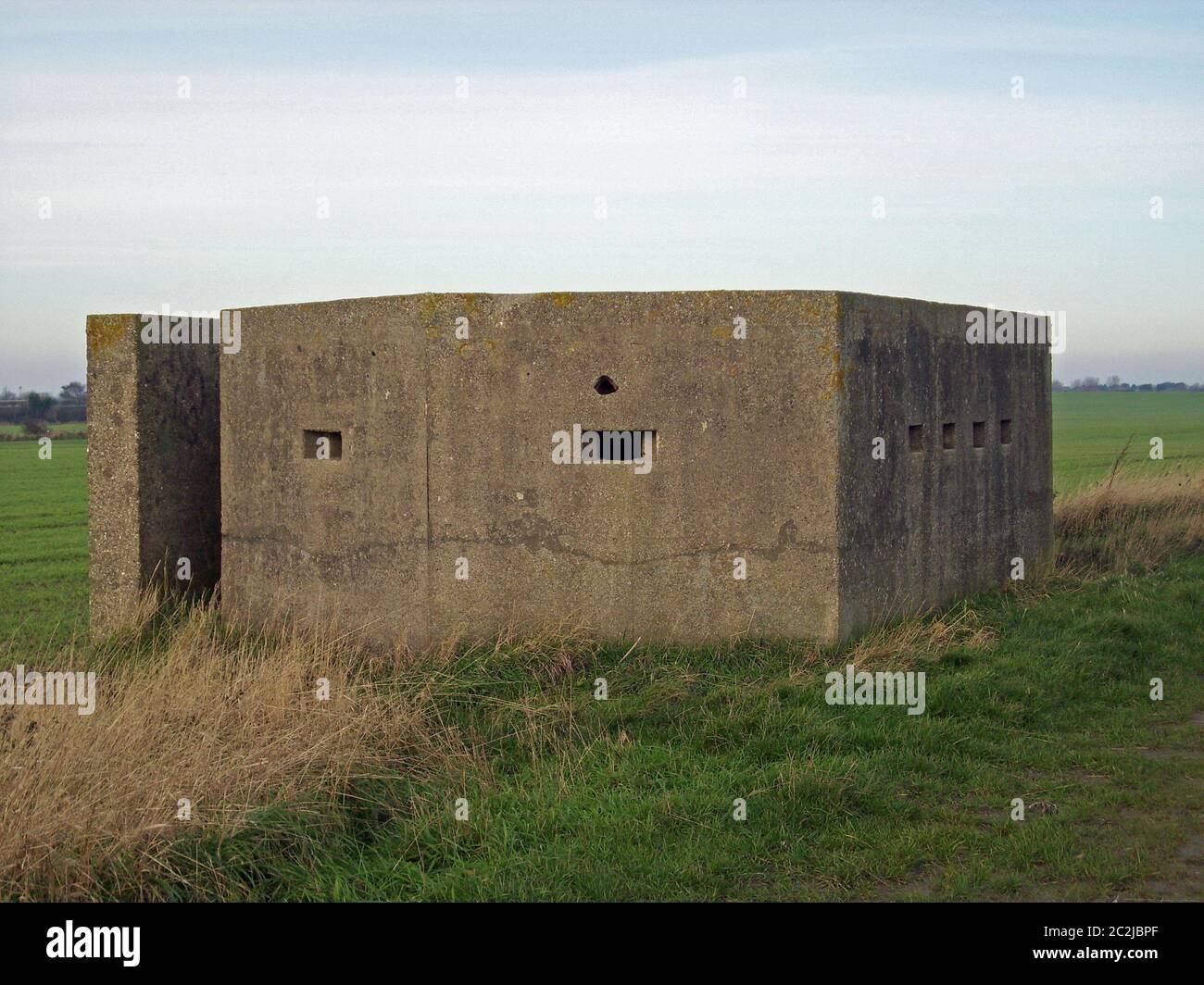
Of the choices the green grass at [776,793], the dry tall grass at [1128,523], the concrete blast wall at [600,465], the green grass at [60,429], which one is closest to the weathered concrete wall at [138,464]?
the concrete blast wall at [600,465]

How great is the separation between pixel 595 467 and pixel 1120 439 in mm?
36617

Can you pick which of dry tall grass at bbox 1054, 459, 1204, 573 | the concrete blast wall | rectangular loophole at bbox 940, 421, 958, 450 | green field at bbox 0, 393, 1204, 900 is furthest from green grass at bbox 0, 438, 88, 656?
dry tall grass at bbox 1054, 459, 1204, 573

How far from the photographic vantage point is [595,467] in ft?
22.0

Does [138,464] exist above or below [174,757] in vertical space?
above

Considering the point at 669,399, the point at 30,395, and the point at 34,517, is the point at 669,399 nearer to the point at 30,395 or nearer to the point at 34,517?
the point at 34,517

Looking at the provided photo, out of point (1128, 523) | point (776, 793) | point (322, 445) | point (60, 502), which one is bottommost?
point (776, 793)

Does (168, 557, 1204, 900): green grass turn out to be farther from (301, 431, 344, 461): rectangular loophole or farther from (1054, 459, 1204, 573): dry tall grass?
(1054, 459, 1204, 573): dry tall grass

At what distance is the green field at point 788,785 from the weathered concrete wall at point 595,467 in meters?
0.38

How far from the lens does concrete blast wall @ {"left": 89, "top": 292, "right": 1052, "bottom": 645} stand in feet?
21.7

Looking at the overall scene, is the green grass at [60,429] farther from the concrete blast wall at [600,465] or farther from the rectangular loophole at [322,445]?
the concrete blast wall at [600,465]

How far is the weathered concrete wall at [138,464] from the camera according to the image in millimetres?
7793

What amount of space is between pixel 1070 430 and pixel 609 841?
4508 centimetres

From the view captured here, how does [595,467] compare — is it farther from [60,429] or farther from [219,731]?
[60,429]

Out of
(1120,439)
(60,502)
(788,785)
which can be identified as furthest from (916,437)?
(1120,439)
